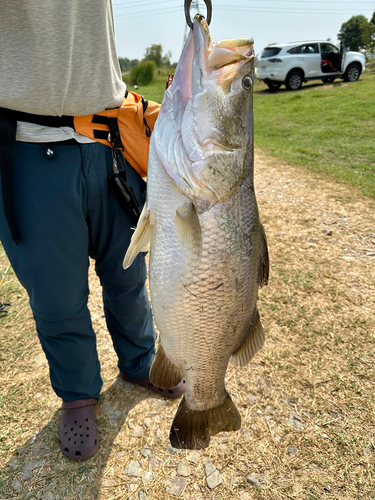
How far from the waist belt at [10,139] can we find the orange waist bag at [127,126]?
0.09m

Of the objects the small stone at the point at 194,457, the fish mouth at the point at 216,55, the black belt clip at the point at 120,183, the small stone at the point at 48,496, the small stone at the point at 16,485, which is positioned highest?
the fish mouth at the point at 216,55

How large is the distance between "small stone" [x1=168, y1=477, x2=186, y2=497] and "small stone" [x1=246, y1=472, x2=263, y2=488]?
374 mm

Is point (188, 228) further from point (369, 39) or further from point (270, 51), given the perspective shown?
point (369, 39)

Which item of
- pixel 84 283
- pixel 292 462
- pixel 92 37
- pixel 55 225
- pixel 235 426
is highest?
pixel 92 37

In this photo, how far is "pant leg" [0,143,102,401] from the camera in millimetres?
1494

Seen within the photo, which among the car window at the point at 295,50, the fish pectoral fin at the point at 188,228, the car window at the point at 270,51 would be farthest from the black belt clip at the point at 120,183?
the car window at the point at 295,50

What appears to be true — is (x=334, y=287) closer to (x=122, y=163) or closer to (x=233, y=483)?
(x=233, y=483)

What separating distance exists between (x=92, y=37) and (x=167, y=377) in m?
1.51

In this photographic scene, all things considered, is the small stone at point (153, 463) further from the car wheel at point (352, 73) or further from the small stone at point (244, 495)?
the car wheel at point (352, 73)

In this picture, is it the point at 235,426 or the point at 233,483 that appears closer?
the point at 235,426

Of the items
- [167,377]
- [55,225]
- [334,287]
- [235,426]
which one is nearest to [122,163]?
[55,225]

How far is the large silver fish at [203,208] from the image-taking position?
1.19 m

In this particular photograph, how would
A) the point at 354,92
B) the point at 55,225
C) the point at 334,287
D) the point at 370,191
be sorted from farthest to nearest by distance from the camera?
the point at 354,92 < the point at 370,191 < the point at 334,287 < the point at 55,225

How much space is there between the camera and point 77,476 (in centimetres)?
197
